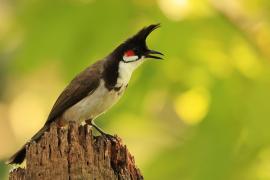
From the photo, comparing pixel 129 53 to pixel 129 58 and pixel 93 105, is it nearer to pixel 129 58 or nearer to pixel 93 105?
pixel 129 58

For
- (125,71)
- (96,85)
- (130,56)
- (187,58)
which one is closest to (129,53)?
(130,56)

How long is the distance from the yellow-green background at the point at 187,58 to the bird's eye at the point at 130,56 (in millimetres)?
897

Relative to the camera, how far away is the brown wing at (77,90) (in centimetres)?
491

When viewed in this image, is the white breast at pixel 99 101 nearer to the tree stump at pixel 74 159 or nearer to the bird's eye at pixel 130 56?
the bird's eye at pixel 130 56

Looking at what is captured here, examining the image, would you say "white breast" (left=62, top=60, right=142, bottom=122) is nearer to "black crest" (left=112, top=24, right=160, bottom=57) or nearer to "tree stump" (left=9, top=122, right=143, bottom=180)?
"black crest" (left=112, top=24, right=160, bottom=57)

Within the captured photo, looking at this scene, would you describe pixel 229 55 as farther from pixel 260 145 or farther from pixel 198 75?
pixel 260 145

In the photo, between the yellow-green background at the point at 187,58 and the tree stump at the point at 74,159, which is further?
the yellow-green background at the point at 187,58

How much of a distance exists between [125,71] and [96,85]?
0.20m

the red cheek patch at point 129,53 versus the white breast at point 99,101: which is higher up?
the red cheek patch at point 129,53

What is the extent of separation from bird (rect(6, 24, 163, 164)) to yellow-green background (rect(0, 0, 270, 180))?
2.79ft

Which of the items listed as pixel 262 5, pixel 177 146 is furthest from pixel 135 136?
pixel 262 5

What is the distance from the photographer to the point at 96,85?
193 inches

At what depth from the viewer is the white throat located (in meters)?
4.78

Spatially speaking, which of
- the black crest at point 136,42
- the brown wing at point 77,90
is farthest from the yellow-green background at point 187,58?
the brown wing at point 77,90
